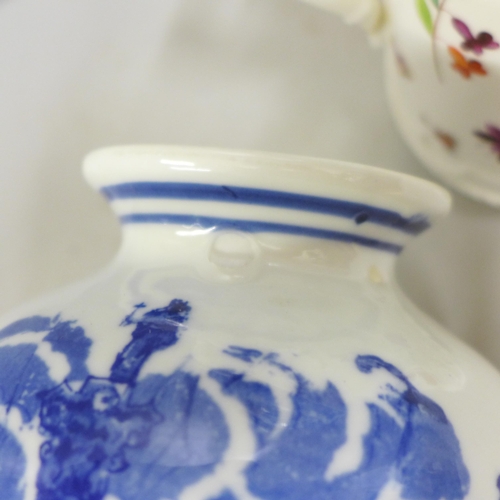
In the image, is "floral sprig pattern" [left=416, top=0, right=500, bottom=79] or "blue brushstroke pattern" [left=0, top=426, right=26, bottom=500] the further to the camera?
"floral sprig pattern" [left=416, top=0, right=500, bottom=79]

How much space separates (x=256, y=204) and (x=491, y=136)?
243 millimetres

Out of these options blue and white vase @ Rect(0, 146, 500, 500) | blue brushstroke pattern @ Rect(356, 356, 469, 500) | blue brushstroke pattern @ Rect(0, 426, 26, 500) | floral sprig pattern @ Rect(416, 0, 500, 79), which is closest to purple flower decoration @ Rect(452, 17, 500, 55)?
floral sprig pattern @ Rect(416, 0, 500, 79)

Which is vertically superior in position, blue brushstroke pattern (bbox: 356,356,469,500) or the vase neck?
the vase neck

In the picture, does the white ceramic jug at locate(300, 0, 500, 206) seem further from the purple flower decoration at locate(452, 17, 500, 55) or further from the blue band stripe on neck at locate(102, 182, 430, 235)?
the blue band stripe on neck at locate(102, 182, 430, 235)

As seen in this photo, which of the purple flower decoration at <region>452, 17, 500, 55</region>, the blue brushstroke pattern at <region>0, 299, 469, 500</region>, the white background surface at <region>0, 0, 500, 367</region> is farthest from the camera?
the white background surface at <region>0, 0, 500, 367</region>

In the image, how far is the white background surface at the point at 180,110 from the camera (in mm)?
502

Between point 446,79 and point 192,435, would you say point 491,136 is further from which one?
point 192,435

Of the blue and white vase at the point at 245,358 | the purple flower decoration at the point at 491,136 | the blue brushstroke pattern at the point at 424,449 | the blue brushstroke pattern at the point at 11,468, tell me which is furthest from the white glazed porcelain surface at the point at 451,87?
the blue brushstroke pattern at the point at 11,468

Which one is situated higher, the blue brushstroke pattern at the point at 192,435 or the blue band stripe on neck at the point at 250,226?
the blue band stripe on neck at the point at 250,226

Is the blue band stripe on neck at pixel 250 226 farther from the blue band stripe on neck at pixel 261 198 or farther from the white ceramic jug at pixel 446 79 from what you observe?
the white ceramic jug at pixel 446 79

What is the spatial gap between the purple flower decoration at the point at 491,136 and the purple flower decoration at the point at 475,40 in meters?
0.08

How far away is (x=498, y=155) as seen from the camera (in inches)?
17.2

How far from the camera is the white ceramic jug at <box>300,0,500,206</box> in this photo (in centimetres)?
35

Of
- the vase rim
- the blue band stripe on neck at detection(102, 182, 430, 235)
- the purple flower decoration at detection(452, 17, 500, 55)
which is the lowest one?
the blue band stripe on neck at detection(102, 182, 430, 235)
